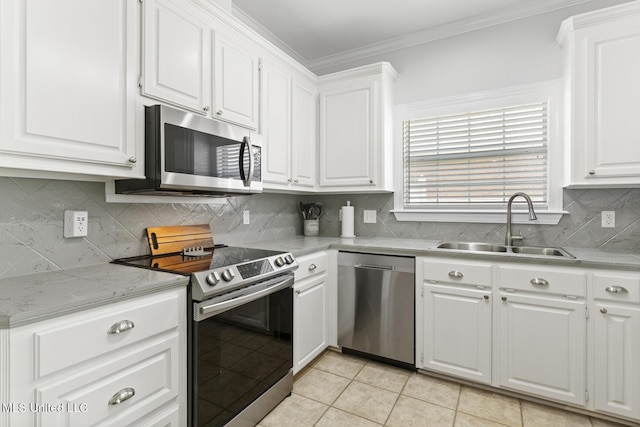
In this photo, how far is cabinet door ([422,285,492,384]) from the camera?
2102 mm

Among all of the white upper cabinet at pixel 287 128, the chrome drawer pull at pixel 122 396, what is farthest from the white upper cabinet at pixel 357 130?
the chrome drawer pull at pixel 122 396

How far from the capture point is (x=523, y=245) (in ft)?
8.11

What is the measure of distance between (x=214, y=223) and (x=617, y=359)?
8.58 feet

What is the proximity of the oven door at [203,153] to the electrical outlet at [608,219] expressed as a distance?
7.98 ft

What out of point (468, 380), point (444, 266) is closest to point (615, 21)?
point (444, 266)

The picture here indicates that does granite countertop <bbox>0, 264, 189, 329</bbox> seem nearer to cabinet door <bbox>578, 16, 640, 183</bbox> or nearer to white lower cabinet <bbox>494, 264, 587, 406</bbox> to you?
white lower cabinet <bbox>494, 264, 587, 406</bbox>

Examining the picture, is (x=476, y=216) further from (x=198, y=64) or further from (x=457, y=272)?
(x=198, y=64)

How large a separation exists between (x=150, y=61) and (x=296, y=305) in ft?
5.45

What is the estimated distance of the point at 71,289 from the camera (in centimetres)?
121

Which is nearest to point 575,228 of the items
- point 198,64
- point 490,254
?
point 490,254

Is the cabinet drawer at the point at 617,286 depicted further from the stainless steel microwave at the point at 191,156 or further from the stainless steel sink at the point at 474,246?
the stainless steel microwave at the point at 191,156

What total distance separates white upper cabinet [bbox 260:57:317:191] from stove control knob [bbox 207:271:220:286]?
1.04 meters

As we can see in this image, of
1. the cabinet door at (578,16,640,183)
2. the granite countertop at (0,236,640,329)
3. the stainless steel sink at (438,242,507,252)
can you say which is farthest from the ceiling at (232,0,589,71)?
the granite countertop at (0,236,640,329)

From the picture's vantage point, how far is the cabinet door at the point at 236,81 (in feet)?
6.40
